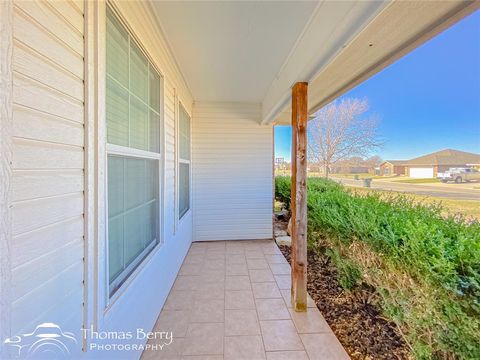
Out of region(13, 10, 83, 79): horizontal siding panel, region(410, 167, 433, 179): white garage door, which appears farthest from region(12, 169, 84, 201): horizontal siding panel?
region(410, 167, 433, 179): white garage door

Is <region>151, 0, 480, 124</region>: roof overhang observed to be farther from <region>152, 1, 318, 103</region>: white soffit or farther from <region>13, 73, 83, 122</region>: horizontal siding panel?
<region>13, 73, 83, 122</region>: horizontal siding panel

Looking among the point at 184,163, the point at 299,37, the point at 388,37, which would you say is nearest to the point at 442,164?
the point at 388,37

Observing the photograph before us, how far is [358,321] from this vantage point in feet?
6.66

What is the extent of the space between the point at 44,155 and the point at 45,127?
0.35 ft

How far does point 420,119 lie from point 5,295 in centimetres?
845

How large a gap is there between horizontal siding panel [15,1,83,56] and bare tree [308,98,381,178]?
7723 mm

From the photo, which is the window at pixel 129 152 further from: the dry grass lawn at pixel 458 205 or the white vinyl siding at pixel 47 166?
the dry grass lawn at pixel 458 205

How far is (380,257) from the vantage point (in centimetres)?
180

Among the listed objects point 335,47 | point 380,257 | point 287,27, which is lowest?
point 380,257

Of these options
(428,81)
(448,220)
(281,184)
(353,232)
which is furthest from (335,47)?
(428,81)

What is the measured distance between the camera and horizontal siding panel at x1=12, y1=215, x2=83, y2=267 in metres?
0.71

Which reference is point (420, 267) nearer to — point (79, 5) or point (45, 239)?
point (45, 239)

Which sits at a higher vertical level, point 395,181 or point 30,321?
point 395,181

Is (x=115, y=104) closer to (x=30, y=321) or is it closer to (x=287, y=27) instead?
(x=30, y=321)
